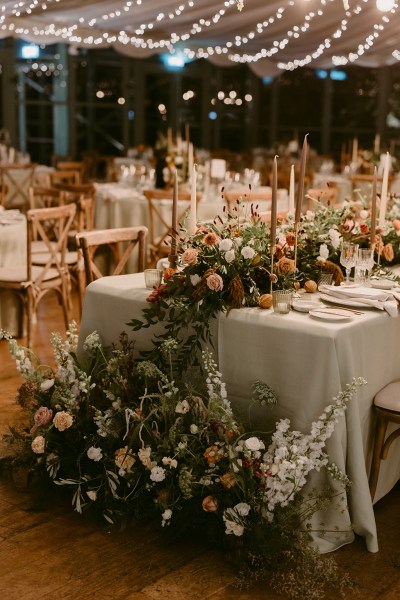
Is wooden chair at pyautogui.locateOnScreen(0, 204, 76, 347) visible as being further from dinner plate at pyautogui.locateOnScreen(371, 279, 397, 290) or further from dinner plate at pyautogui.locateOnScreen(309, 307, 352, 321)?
dinner plate at pyautogui.locateOnScreen(309, 307, 352, 321)

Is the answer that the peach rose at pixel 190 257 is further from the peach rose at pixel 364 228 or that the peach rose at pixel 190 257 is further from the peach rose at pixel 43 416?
the peach rose at pixel 364 228

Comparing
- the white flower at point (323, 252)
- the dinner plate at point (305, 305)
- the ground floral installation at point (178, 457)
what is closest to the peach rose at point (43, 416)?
the ground floral installation at point (178, 457)

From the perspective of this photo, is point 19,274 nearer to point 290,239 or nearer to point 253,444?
point 290,239

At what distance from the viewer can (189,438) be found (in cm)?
303

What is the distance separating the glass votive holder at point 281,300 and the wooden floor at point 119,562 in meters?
0.92

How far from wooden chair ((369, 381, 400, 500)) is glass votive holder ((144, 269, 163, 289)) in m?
1.05

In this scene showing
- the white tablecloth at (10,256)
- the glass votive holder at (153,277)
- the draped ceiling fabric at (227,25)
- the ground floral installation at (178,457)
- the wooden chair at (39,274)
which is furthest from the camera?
the draped ceiling fabric at (227,25)

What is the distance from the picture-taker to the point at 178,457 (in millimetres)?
3000

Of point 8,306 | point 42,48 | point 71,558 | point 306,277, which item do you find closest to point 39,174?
point 42,48

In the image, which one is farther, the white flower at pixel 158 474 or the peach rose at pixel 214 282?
the peach rose at pixel 214 282

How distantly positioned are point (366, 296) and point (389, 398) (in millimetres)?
457

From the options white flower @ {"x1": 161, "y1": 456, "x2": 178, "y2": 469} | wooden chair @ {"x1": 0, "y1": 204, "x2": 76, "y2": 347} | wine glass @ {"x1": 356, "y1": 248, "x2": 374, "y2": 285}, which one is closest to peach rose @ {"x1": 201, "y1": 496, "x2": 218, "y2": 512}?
white flower @ {"x1": 161, "y1": 456, "x2": 178, "y2": 469}

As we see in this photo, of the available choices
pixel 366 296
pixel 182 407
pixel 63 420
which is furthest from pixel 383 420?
pixel 63 420

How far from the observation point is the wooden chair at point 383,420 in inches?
120
